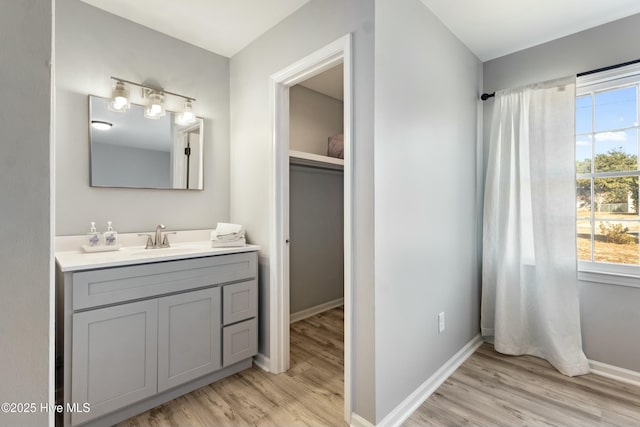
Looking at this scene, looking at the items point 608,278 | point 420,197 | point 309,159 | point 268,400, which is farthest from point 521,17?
point 268,400

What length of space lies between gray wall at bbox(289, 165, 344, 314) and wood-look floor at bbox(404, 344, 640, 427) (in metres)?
1.62

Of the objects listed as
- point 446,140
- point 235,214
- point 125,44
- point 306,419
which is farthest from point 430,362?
point 125,44

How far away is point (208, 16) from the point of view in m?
2.06

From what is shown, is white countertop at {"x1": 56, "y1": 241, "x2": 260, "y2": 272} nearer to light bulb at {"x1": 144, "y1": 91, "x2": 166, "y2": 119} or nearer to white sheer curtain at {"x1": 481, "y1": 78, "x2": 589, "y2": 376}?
light bulb at {"x1": 144, "y1": 91, "x2": 166, "y2": 119}

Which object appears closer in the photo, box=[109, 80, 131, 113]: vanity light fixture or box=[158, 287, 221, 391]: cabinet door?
box=[158, 287, 221, 391]: cabinet door

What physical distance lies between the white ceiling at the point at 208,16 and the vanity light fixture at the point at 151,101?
1.43 feet

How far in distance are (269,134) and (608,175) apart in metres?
2.45

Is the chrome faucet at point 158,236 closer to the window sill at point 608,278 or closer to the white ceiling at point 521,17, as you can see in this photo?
the white ceiling at point 521,17

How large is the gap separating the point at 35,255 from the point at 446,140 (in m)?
2.26

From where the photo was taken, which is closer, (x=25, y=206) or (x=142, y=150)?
(x=25, y=206)

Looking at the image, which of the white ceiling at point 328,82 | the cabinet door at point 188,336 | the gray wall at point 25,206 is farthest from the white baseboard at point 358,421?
the white ceiling at point 328,82

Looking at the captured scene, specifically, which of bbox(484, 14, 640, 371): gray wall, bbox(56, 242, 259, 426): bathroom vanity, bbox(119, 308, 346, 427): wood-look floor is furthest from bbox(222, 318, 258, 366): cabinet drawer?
bbox(484, 14, 640, 371): gray wall

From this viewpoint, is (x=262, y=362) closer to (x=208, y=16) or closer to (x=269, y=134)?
(x=269, y=134)

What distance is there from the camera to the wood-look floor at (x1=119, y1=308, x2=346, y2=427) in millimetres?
1679
